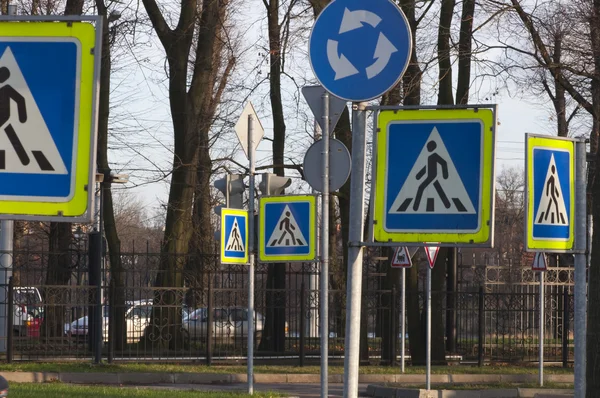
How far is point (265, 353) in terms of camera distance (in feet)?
74.6

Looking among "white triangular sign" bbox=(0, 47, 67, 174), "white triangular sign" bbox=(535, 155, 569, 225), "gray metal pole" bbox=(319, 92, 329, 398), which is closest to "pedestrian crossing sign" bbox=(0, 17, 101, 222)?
"white triangular sign" bbox=(0, 47, 67, 174)

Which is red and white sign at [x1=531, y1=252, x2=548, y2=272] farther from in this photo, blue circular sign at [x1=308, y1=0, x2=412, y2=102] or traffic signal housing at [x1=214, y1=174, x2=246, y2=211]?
blue circular sign at [x1=308, y1=0, x2=412, y2=102]

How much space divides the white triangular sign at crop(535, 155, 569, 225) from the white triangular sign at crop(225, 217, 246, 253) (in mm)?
7132

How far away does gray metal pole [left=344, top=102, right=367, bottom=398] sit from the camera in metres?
5.24

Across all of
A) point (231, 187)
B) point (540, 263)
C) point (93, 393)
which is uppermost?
point (231, 187)

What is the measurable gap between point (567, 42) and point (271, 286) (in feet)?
28.1

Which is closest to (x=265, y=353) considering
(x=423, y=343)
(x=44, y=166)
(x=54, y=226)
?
(x=423, y=343)

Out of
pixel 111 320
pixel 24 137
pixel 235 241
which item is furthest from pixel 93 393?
pixel 24 137

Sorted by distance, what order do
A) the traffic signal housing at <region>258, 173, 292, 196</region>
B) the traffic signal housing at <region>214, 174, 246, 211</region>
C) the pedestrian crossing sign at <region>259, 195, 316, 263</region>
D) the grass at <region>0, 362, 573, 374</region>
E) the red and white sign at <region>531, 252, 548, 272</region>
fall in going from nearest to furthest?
1. the pedestrian crossing sign at <region>259, 195, 316, 263</region>
2. the traffic signal housing at <region>258, 173, 292, 196</region>
3. the traffic signal housing at <region>214, 174, 246, 211</region>
4. the grass at <region>0, 362, 573, 374</region>
5. the red and white sign at <region>531, 252, 548, 272</region>

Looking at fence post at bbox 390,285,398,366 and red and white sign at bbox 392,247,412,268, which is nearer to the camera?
red and white sign at bbox 392,247,412,268

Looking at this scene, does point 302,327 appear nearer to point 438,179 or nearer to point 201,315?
A: point 201,315

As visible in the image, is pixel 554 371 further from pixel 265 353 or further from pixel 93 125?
pixel 93 125

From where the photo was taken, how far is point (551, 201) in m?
7.24

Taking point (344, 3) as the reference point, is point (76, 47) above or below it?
below
